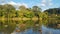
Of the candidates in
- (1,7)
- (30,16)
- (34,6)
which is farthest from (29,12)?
(1,7)

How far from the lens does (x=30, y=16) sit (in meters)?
24.1

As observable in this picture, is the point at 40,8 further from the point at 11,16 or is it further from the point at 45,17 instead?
the point at 11,16

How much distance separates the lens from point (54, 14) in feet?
77.6

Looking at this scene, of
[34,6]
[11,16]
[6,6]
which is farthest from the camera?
[34,6]

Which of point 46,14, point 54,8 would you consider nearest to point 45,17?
Result: point 46,14

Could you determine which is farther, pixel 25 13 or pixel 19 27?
pixel 25 13

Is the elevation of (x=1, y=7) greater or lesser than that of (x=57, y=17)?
greater

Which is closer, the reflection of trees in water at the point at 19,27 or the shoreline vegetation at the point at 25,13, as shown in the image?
the reflection of trees in water at the point at 19,27

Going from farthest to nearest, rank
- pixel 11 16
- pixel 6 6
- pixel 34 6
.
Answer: pixel 34 6
pixel 6 6
pixel 11 16

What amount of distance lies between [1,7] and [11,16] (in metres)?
2.36

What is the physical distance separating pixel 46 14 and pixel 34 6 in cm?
324

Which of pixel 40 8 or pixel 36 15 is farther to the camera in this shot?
pixel 40 8

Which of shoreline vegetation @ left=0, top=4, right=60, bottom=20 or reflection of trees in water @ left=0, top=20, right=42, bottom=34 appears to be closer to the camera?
reflection of trees in water @ left=0, top=20, right=42, bottom=34

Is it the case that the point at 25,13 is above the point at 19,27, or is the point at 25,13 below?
above
